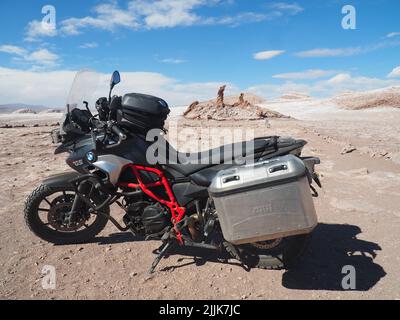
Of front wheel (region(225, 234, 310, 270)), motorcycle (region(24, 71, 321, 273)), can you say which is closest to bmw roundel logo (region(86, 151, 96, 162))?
motorcycle (region(24, 71, 321, 273))

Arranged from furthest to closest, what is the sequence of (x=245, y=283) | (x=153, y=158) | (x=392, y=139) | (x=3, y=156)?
(x=392, y=139) → (x=3, y=156) → (x=153, y=158) → (x=245, y=283)

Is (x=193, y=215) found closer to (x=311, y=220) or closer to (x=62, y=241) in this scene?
(x=311, y=220)

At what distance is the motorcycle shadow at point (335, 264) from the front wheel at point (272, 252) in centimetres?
16

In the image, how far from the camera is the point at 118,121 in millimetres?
3604

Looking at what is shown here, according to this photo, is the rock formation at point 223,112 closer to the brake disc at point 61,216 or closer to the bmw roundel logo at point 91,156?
the brake disc at point 61,216

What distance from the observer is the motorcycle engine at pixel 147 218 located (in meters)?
3.63

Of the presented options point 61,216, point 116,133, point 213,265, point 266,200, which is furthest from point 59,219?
point 266,200

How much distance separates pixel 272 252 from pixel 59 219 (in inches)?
96.1

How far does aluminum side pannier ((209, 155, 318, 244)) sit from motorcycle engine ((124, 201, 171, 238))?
2.62ft

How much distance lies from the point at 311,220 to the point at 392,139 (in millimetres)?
10917

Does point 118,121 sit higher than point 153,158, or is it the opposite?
point 118,121

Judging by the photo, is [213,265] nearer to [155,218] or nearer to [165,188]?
[155,218]

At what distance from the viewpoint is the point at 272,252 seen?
3.56 m
